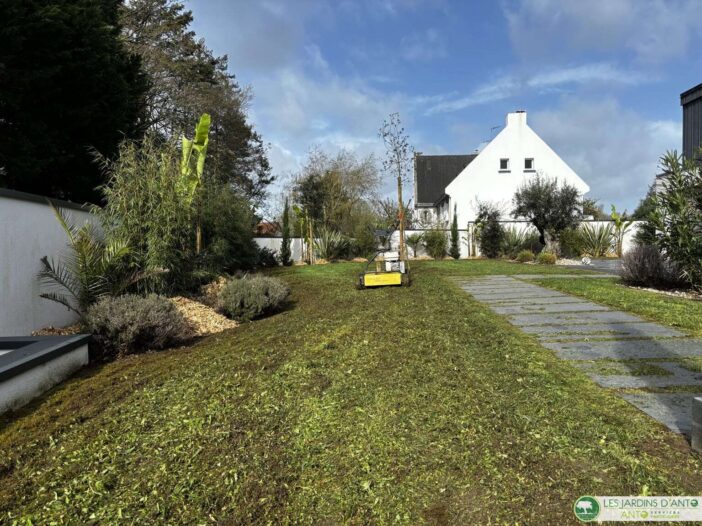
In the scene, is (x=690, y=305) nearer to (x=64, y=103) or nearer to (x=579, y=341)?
(x=579, y=341)

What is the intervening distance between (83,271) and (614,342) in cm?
650

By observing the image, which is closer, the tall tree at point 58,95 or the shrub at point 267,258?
the tall tree at point 58,95

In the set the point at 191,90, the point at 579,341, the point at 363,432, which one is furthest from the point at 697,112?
the point at 191,90

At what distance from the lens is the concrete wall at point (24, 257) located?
4973mm

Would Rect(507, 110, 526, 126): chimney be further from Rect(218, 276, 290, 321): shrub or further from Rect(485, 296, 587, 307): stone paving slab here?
Rect(218, 276, 290, 321): shrub

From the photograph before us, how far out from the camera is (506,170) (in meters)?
24.4

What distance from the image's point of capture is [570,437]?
2551mm

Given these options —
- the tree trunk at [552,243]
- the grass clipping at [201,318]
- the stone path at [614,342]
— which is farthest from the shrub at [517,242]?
the grass clipping at [201,318]

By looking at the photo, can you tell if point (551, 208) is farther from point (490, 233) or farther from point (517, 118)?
point (517, 118)

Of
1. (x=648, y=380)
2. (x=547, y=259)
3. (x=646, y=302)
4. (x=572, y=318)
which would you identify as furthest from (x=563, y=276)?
(x=648, y=380)

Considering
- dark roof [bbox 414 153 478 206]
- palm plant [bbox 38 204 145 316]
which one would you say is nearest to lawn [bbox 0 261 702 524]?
palm plant [bbox 38 204 145 316]

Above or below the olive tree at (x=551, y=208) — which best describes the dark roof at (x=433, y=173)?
above

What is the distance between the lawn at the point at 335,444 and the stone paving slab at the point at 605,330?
100 centimetres

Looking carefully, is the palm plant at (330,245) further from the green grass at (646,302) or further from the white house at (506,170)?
the green grass at (646,302)
